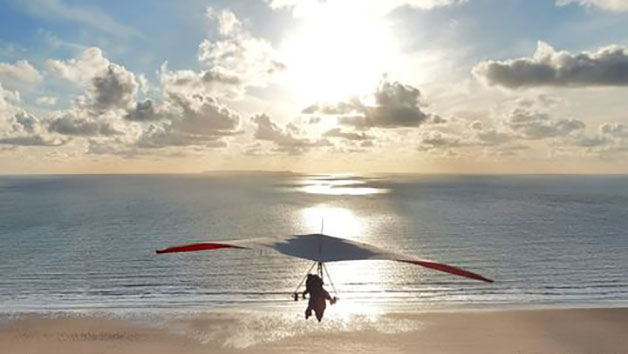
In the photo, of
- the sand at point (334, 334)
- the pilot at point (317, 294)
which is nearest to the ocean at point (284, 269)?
the sand at point (334, 334)

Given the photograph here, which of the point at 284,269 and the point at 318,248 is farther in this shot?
the point at 284,269

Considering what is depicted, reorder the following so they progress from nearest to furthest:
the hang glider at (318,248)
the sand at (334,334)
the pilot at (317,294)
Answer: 1. the hang glider at (318,248)
2. the pilot at (317,294)
3. the sand at (334,334)

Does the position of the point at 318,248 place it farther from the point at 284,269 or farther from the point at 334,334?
the point at 284,269

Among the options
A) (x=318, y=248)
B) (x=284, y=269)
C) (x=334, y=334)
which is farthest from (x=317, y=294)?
(x=284, y=269)

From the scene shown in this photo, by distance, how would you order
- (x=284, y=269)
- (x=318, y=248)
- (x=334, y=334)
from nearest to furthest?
(x=318, y=248) < (x=334, y=334) < (x=284, y=269)

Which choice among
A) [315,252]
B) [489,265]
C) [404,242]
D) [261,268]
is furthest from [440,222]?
[315,252]

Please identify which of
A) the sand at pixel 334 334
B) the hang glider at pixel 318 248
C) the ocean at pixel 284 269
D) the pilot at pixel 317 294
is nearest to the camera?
the hang glider at pixel 318 248

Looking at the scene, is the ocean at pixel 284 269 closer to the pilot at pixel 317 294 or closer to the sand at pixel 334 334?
the sand at pixel 334 334

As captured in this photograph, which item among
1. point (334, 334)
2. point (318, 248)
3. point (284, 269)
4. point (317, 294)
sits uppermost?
point (318, 248)
